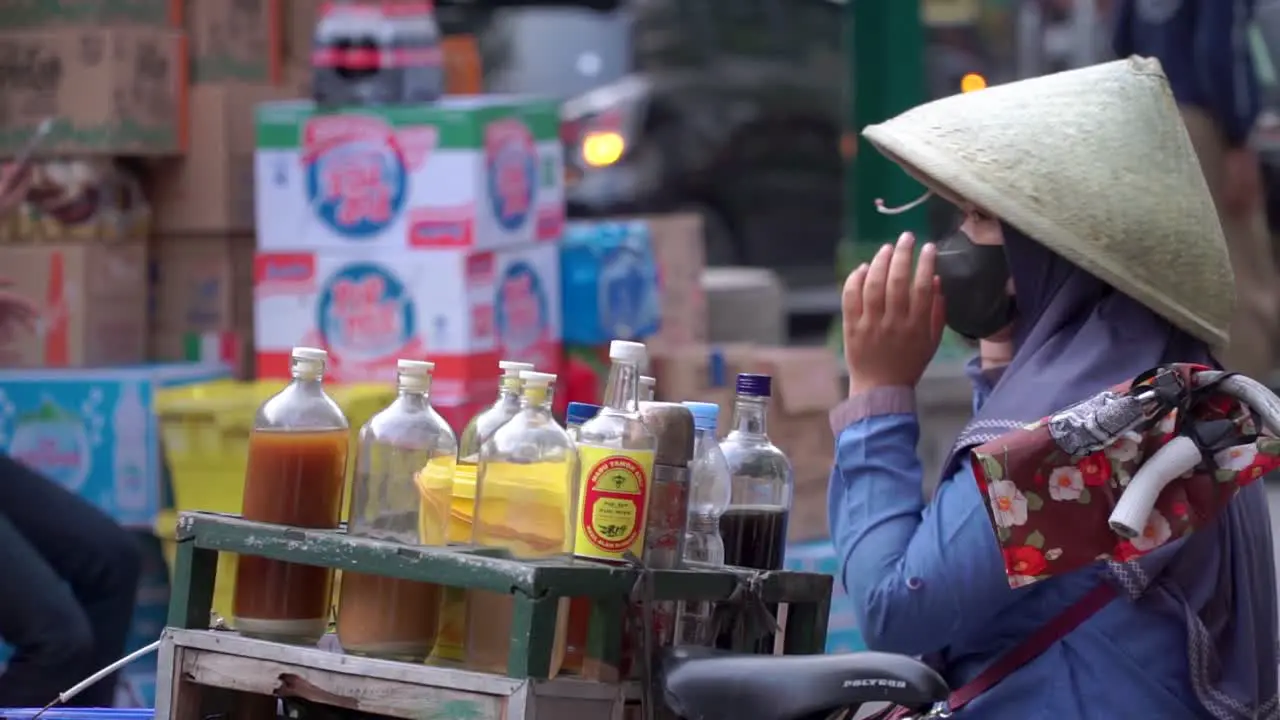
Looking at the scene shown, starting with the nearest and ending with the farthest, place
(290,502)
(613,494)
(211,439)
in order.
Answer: (613,494) → (290,502) → (211,439)

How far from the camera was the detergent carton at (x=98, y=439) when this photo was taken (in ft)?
18.0

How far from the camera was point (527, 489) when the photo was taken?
2498 mm

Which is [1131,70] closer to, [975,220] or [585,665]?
[975,220]

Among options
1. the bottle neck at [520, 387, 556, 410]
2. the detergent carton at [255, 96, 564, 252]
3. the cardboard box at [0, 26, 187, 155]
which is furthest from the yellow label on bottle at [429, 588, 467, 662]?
the cardboard box at [0, 26, 187, 155]

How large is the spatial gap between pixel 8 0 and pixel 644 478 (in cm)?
415

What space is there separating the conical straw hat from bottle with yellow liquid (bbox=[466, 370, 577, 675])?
66 centimetres

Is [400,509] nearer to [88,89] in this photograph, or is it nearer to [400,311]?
[400,311]

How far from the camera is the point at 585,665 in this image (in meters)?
2.41

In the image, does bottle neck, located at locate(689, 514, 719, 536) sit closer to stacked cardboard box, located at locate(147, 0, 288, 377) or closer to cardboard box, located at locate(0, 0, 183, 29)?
stacked cardboard box, located at locate(147, 0, 288, 377)

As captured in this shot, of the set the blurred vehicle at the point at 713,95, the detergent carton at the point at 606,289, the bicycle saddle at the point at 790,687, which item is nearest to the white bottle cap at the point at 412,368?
the bicycle saddle at the point at 790,687

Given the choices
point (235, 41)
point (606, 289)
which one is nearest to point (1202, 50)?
point (606, 289)

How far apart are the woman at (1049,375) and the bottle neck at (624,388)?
36cm

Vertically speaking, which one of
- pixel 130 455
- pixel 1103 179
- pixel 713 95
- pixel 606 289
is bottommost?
pixel 130 455

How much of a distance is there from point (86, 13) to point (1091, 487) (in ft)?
13.7
